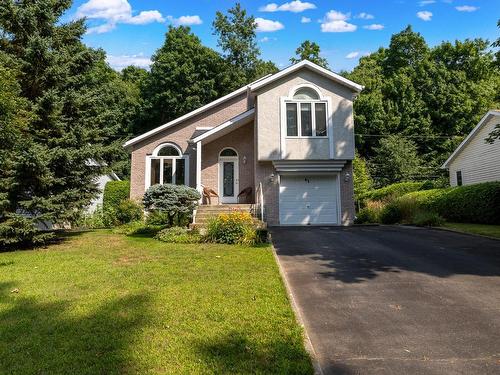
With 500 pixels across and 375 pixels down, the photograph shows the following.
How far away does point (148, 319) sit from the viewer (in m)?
4.53

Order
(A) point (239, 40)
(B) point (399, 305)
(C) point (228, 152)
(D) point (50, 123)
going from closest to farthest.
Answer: (B) point (399, 305) < (D) point (50, 123) < (C) point (228, 152) < (A) point (239, 40)

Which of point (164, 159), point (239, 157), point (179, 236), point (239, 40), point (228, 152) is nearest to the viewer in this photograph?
point (179, 236)

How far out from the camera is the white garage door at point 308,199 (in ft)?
53.6

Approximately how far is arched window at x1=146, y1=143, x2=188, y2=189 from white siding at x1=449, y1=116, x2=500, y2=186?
1753cm

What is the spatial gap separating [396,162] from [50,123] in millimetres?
29750

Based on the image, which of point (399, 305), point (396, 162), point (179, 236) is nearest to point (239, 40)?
point (396, 162)

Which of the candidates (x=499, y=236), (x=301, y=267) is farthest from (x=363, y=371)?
(x=499, y=236)

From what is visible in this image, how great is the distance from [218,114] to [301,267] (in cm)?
1428

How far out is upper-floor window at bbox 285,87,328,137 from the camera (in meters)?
16.3

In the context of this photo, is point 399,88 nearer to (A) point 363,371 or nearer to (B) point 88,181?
(B) point 88,181

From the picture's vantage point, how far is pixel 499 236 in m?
11.3

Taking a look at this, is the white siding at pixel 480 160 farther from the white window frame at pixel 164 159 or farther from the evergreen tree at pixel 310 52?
the evergreen tree at pixel 310 52

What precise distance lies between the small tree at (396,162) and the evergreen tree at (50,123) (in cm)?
2817

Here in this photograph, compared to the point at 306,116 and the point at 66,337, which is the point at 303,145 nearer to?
the point at 306,116
